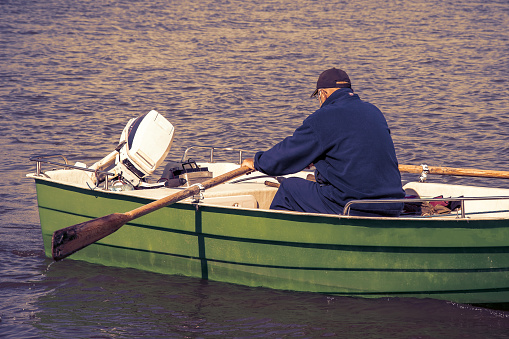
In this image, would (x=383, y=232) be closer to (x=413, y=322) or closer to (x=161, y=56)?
(x=413, y=322)

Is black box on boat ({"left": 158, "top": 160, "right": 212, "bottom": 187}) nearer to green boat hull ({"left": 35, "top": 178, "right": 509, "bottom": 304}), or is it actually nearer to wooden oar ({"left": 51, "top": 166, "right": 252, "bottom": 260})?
green boat hull ({"left": 35, "top": 178, "right": 509, "bottom": 304})

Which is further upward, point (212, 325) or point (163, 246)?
point (163, 246)

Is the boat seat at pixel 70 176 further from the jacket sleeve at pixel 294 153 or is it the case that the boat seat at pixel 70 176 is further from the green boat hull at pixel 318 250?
the jacket sleeve at pixel 294 153

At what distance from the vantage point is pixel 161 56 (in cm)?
2006

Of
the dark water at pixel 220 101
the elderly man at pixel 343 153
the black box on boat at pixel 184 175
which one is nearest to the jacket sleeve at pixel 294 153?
the elderly man at pixel 343 153

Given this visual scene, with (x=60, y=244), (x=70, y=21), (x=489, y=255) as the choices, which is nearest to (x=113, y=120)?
(x=60, y=244)

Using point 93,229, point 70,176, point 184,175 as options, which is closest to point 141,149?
point 184,175

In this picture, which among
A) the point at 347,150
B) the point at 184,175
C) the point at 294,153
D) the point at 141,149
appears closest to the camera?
the point at 347,150

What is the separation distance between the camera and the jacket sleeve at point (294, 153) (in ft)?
18.7

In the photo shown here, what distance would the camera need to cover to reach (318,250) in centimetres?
614

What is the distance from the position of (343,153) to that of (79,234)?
2232 millimetres

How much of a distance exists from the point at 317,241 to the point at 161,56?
48.5 ft

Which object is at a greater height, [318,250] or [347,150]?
[347,150]

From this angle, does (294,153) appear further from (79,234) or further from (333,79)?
(79,234)
